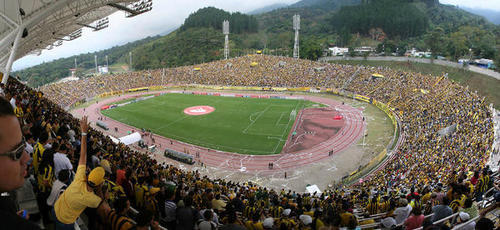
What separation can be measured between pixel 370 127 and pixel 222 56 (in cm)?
8463

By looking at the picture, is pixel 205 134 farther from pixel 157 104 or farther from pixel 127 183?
pixel 127 183

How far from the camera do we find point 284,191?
19.0 meters

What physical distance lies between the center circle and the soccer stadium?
36cm

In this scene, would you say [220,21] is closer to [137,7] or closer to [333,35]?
[333,35]

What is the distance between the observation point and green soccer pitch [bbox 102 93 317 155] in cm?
3234

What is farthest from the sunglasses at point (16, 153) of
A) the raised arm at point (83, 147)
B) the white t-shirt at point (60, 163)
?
the white t-shirt at point (60, 163)

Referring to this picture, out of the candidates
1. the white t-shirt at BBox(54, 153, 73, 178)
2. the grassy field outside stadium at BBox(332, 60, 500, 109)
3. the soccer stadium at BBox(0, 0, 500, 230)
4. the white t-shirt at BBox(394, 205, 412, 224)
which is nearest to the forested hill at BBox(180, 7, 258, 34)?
the soccer stadium at BBox(0, 0, 500, 230)

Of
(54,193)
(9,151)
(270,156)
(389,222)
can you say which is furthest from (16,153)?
(270,156)

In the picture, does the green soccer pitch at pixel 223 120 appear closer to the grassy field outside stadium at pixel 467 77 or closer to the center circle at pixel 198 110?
the center circle at pixel 198 110

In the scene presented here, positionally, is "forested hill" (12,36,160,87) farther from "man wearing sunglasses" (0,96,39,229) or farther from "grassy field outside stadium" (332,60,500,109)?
"man wearing sunglasses" (0,96,39,229)

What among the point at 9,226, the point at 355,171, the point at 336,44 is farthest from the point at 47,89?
the point at 336,44

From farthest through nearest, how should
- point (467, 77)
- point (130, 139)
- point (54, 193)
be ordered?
point (467, 77)
point (130, 139)
point (54, 193)

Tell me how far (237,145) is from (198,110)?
1719cm

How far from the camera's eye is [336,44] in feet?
383
